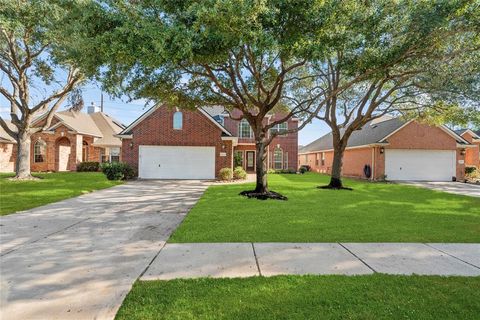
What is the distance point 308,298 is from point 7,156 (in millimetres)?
32490

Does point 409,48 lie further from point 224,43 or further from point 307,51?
point 224,43

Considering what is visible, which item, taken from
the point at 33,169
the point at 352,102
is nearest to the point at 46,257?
the point at 352,102

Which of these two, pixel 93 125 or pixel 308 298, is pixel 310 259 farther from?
pixel 93 125

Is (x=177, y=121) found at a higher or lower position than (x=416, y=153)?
higher

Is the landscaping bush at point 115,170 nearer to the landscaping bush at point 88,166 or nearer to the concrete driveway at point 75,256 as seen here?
the concrete driveway at point 75,256

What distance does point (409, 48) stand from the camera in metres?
9.55

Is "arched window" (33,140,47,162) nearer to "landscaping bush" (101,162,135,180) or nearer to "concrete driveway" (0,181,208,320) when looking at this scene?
"landscaping bush" (101,162,135,180)

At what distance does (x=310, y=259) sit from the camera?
15.1 ft

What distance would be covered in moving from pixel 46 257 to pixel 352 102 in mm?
17380

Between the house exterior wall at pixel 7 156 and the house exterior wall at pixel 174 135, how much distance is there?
14172 mm

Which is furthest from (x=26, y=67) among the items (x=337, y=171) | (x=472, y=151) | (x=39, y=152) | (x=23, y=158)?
(x=472, y=151)

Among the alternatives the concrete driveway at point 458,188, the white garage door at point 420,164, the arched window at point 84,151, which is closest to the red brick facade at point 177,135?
the arched window at point 84,151

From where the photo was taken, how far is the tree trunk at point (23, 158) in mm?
18094

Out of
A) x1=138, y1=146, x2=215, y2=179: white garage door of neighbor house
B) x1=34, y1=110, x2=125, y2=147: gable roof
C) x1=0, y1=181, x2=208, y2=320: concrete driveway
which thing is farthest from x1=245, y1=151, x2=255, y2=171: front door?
x1=0, y1=181, x2=208, y2=320: concrete driveway
